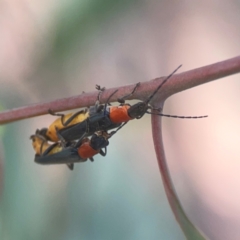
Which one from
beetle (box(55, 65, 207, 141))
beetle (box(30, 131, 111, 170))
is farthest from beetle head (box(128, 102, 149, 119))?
beetle (box(30, 131, 111, 170))

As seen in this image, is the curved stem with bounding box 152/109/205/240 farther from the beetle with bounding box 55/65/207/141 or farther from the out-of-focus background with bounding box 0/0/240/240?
the out-of-focus background with bounding box 0/0/240/240

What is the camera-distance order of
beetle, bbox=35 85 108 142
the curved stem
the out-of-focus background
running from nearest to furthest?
the curved stem
beetle, bbox=35 85 108 142
the out-of-focus background

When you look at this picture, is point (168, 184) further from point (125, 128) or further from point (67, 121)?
point (125, 128)

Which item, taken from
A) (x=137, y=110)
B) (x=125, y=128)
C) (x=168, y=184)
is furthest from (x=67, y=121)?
(x=125, y=128)

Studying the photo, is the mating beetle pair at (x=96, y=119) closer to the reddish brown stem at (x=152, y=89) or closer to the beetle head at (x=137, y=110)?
the beetle head at (x=137, y=110)

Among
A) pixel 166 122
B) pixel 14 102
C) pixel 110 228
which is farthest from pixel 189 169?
pixel 14 102

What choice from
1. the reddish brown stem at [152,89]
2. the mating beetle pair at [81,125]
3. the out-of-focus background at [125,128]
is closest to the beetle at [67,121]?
the mating beetle pair at [81,125]

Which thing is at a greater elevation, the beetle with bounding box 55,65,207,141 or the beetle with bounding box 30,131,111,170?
the beetle with bounding box 55,65,207,141
